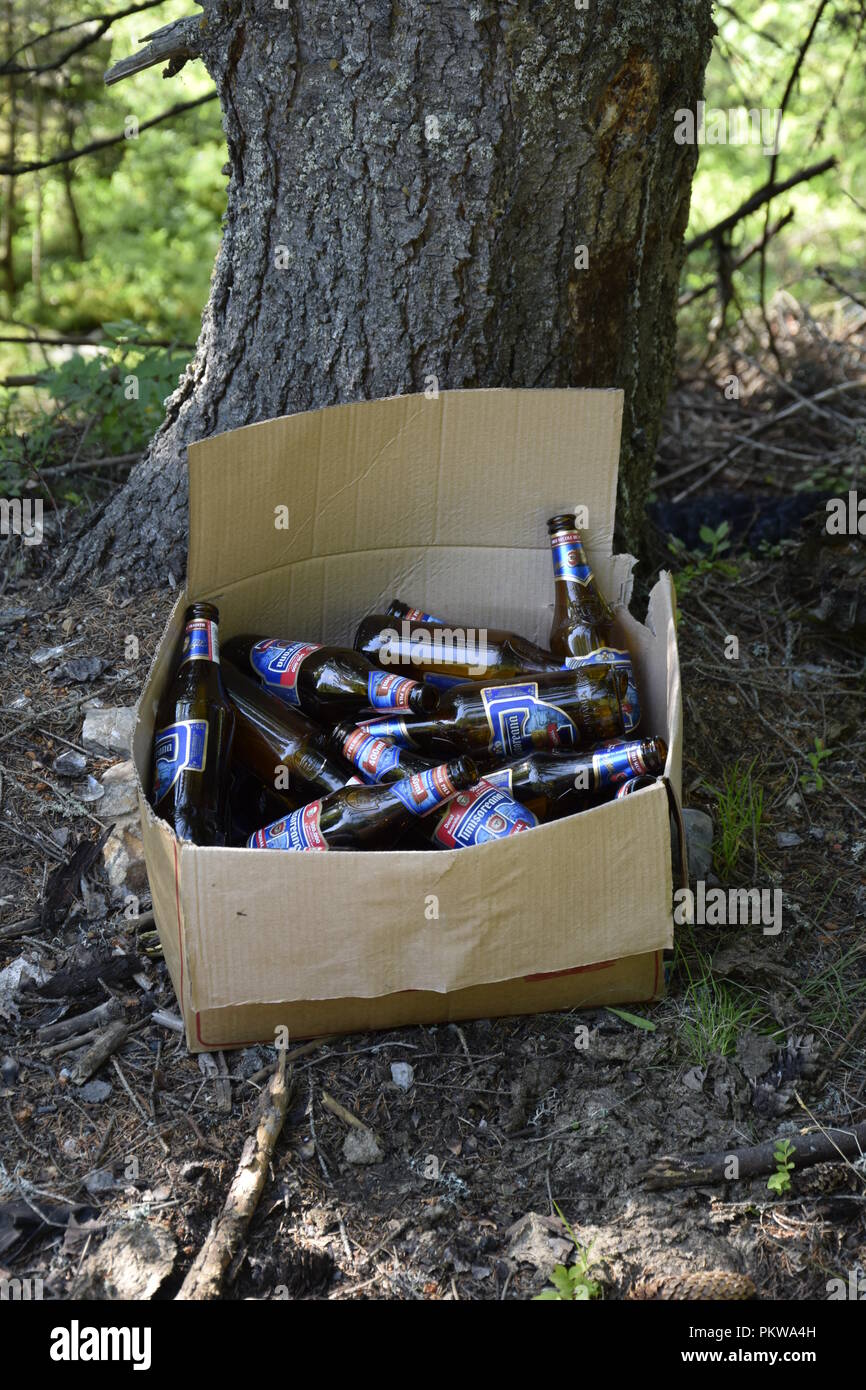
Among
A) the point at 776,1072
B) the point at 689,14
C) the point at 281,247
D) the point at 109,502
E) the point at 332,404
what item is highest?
the point at 689,14

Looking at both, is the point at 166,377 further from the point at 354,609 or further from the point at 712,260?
the point at 712,260

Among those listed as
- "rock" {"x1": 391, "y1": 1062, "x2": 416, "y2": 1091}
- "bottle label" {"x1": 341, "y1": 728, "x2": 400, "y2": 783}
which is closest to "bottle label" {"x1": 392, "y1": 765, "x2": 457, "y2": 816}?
"bottle label" {"x1": 341, "y1": 728, "x2": 400, "y2": 783}

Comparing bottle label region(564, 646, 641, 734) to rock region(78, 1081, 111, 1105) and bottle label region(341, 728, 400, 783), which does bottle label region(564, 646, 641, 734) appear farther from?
rock region(78, 1081, 111, 1105)

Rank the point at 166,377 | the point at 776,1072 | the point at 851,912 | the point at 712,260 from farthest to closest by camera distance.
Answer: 1. the point at 712,260
2. the point at 166,377
3. the point at 851,912
4. the point at 776,1072

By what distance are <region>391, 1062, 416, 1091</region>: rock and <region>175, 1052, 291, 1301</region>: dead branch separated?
7.2 inches

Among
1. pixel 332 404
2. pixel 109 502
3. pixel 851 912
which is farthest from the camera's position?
pixel 109 502

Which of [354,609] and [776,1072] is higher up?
[354,609]

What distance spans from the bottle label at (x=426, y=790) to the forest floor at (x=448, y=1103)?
410 mm

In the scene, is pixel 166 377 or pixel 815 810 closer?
pixel 815 810

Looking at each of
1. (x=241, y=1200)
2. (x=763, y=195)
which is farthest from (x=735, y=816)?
(x=763, y=195)

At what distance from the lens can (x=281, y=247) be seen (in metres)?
2.60

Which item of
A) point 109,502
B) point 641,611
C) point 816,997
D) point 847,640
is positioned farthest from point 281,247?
point 816,997

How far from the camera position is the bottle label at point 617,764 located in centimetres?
212

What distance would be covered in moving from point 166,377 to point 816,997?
253 centimetres
